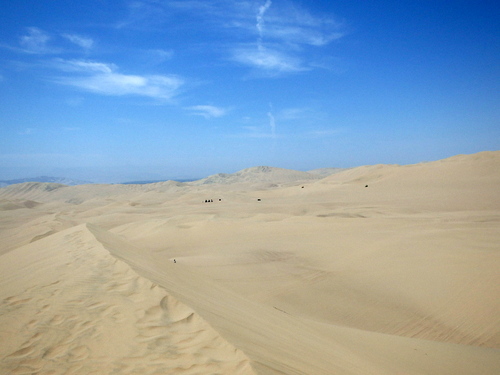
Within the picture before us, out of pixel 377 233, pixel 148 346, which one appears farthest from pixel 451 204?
pixel 148 346

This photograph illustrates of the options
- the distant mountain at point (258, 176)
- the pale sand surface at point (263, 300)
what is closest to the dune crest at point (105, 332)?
the pale sand surface at point (263, 300)

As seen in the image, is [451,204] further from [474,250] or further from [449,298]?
[449,298]

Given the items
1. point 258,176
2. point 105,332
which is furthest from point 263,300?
→ point 258,176

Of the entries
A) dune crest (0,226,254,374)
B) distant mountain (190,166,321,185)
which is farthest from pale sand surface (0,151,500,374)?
distant mountain (190,166,321,185)

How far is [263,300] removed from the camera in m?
6.29

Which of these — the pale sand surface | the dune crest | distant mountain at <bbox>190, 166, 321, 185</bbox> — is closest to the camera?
the dune crest

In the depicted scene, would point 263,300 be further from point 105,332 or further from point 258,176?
point 258,176

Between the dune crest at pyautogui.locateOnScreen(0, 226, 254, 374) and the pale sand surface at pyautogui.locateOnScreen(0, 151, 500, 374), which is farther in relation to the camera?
the pale sand surface at pyautogui.locateOnScreen(0, 151, 500, 374)

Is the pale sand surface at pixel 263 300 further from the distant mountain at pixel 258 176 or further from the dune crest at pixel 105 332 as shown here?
the distant mountain at pixel 258 176

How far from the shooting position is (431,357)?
3.81 meters

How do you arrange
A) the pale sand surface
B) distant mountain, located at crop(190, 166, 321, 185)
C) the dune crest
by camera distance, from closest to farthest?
1. the dune crest
2. the pale sand surface
3. distant mountain, located at crop(190, 166, 321, 185)

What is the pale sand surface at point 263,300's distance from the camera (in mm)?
2482

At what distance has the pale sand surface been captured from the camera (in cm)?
248

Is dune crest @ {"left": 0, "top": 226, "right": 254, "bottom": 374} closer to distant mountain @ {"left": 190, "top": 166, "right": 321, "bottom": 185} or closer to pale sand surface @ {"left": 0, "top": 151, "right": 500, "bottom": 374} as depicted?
pale sand surface @ {"left": 0, "top": 151, "right": 500, "bottom": 374}
